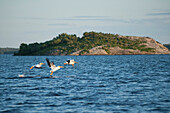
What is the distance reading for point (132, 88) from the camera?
29562mm

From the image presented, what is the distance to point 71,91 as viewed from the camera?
1101 inches

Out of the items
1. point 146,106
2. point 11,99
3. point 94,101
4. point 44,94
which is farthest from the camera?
point 44,94

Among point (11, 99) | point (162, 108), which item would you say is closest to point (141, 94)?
point (162, 108)

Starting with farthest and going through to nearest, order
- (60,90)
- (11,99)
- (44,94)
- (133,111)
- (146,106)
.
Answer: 1. (60,90)
2. (44,94)
3. (11,99)
4. (146,106)
5. (133,111)

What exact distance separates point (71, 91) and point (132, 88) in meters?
6.60

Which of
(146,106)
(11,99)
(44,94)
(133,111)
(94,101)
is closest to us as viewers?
(133,111)

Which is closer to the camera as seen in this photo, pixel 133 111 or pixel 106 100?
pixel 133 111

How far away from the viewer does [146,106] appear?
2123cm

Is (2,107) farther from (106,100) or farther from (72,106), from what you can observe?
(106,100)

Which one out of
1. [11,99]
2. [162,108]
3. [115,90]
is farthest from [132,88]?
[11,99]

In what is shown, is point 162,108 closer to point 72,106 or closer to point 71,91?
point 72,106

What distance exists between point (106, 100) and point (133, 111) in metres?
3.96

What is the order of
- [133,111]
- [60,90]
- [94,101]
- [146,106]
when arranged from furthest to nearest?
1. [60,90]
2. [94,101]
3. [146,106]
4. [133,111]

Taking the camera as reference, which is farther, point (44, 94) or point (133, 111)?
point (44, 94)
